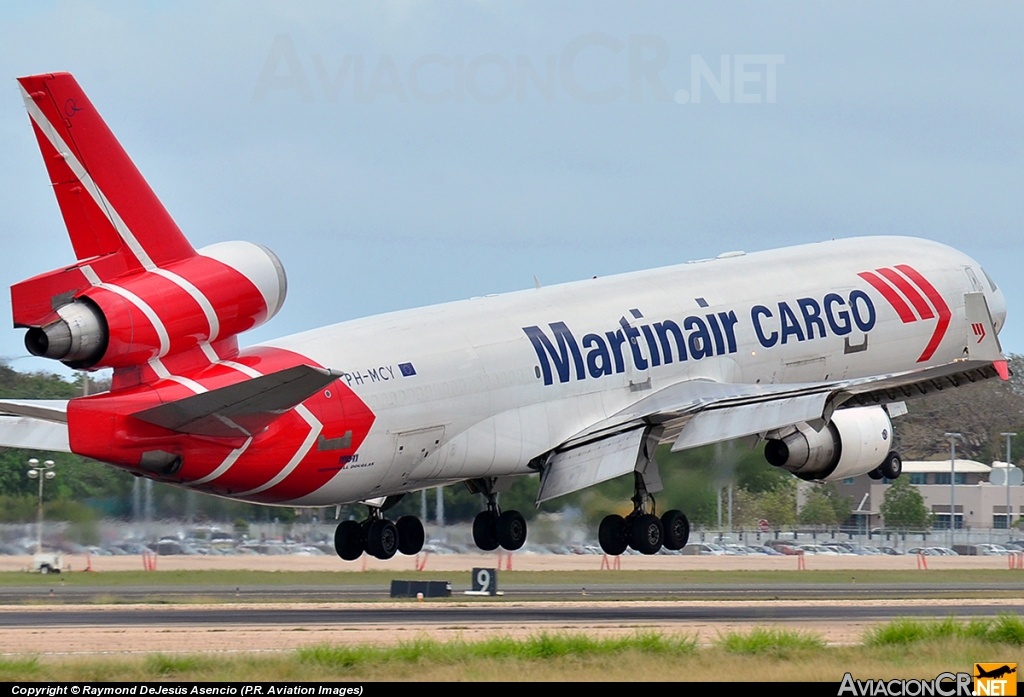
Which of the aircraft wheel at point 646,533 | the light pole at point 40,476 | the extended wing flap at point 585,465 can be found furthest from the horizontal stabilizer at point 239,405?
the light pole at point 40,476

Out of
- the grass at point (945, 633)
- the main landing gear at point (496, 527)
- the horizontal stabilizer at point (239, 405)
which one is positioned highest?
the horizontal stabilizer at point (239, 405)

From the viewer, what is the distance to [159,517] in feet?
176

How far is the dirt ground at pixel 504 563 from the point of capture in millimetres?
56594

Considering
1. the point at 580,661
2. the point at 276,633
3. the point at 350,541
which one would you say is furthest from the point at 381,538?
the point at 580,661

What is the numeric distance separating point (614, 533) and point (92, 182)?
16089 millimetres

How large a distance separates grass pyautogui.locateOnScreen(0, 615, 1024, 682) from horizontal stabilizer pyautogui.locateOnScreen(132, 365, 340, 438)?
4343 mm

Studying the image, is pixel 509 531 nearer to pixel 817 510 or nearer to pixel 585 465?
pixel 585 465

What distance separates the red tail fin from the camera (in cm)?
2961

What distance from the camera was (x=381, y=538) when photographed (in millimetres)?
41906

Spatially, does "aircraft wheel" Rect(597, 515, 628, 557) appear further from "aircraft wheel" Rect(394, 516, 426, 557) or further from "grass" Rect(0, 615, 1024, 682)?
"grass" Rect(0, 615, 1024, 682)

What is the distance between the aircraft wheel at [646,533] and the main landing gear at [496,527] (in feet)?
10.2

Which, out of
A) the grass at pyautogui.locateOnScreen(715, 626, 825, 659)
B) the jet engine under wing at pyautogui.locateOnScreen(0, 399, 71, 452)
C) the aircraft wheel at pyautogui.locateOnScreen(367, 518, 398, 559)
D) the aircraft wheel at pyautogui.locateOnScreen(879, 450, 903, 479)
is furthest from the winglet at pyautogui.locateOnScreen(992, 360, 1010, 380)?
the jet engine under wing at pyautogui.locateOnScreen(0, 399, 71, 452)

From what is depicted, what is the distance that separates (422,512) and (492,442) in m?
16.5

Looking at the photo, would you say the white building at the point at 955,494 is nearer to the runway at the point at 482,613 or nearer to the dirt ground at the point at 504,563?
the dirt ground at the point at 504,563
